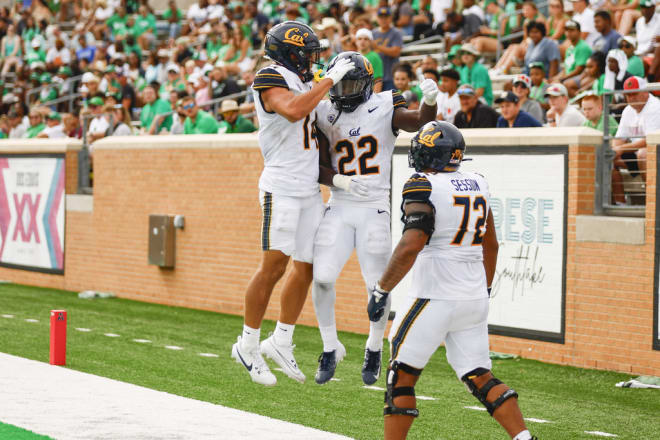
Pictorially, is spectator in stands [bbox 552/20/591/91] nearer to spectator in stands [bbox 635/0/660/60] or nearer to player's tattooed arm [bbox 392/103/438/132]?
spectator in stands [bbox 635/0/660/60]

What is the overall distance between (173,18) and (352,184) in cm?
1936

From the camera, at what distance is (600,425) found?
7852 mm

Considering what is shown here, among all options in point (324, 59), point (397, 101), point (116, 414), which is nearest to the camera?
point (397, 101)

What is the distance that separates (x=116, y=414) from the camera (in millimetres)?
7215

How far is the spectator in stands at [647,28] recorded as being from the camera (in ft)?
43.0

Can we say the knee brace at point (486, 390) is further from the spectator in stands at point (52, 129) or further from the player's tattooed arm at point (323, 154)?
the spectator in stands at point (52, 129)

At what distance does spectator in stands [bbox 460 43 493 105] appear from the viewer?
1346cm

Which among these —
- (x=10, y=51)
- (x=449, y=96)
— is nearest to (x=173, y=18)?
(x=10, y=51)

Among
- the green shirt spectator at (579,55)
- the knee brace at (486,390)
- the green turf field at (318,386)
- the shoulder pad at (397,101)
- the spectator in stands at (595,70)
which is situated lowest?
the green turf field at (318,386)

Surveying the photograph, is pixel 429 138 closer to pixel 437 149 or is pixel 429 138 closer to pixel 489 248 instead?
pixel 437 149

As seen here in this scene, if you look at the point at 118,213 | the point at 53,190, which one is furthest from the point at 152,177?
the point at 53,190

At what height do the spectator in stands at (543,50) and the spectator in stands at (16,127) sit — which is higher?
the spectator in stands at (543,50)

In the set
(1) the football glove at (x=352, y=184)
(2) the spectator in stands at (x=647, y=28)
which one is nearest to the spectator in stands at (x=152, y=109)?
(2) the spectator in stands at (x=647, y=28)

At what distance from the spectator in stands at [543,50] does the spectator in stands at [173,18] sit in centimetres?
1236
